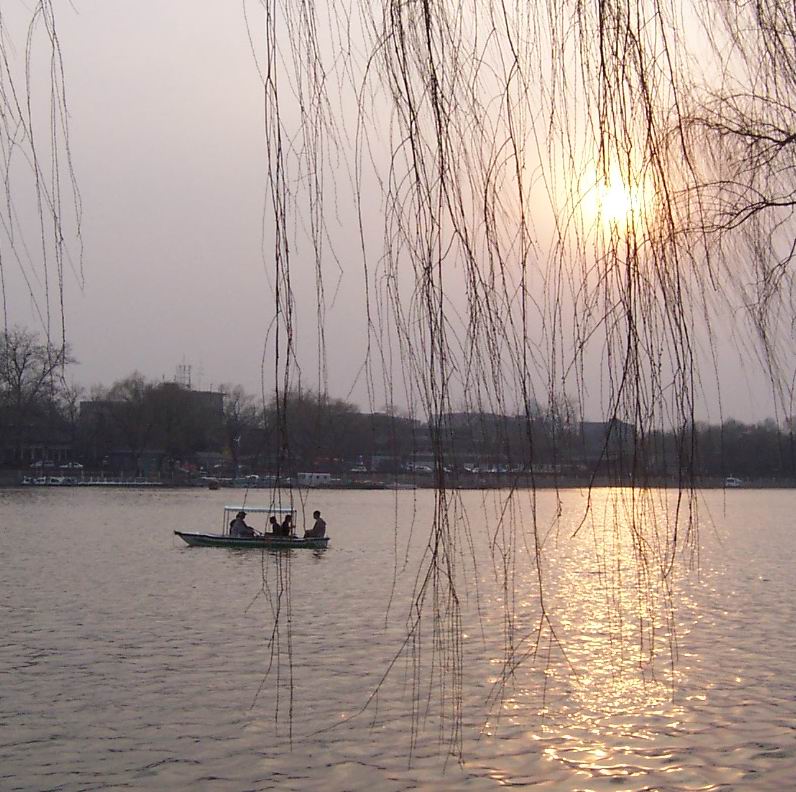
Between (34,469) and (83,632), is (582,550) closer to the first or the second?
(83,632)

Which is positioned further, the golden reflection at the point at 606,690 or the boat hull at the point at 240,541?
the boat hull at the point at 240,541

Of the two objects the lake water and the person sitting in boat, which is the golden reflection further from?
the person sitting in boat

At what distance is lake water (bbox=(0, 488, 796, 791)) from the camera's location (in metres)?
8.79

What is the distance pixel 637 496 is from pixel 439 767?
5958 millimetres

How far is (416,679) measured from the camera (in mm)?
7723

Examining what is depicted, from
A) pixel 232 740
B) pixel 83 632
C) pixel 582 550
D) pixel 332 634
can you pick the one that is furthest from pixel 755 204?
pixel 582 550

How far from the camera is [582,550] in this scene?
3753 centimetres

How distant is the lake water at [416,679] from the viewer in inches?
346

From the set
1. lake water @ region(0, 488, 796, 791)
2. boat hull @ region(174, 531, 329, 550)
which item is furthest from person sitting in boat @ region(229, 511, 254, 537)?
lake water @ region(0, 488, 796, 791)

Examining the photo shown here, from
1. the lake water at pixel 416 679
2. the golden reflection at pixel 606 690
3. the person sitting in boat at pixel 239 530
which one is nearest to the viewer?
the golden reflection at pixel 606 690

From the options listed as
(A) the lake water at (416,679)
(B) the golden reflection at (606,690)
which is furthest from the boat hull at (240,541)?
(B) the golden reflection at (606,690)

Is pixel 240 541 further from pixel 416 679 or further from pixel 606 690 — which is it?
pixel 416 679

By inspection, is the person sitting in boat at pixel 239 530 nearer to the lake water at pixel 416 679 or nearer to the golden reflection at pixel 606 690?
the lake water at pixel 416 679

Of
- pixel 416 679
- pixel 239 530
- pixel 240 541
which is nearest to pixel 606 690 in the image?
pixel 416 679
